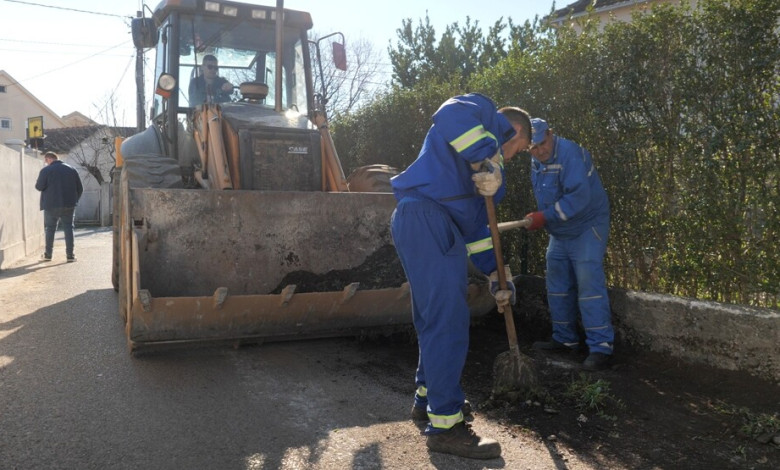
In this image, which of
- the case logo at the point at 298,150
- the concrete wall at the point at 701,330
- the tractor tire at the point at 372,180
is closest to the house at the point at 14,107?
the tractor tire at the point at 372,180

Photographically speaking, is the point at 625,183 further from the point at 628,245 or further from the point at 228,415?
the point at 228,415

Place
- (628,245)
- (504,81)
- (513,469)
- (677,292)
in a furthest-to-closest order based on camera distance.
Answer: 1. (504,81)
2. (628,245)
3. (677,292)
4. (513,469)

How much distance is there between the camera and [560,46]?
207 inches

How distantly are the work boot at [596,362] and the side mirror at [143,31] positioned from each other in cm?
507

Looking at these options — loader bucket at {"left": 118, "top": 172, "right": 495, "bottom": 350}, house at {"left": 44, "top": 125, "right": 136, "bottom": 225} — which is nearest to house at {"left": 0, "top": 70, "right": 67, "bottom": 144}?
house at {"left": 44, "top": 125, "right": 136, "bottom": 225}

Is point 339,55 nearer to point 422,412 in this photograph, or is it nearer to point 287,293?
point 287,293

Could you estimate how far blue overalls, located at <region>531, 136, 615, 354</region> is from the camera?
4.41m

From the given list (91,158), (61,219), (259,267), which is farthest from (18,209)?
(91,158)

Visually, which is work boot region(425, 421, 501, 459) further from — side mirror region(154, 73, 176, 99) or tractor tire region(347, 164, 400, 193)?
side mirror region(154, 73, 176, 99)

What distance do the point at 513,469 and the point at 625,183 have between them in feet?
8.65

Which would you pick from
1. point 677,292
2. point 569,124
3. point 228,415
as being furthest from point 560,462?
point 569,124

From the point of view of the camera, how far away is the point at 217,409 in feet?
12.0

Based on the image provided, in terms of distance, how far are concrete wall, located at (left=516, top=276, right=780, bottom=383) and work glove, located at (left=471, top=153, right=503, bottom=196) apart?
188cm

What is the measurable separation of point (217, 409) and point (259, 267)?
1361 millimetres
